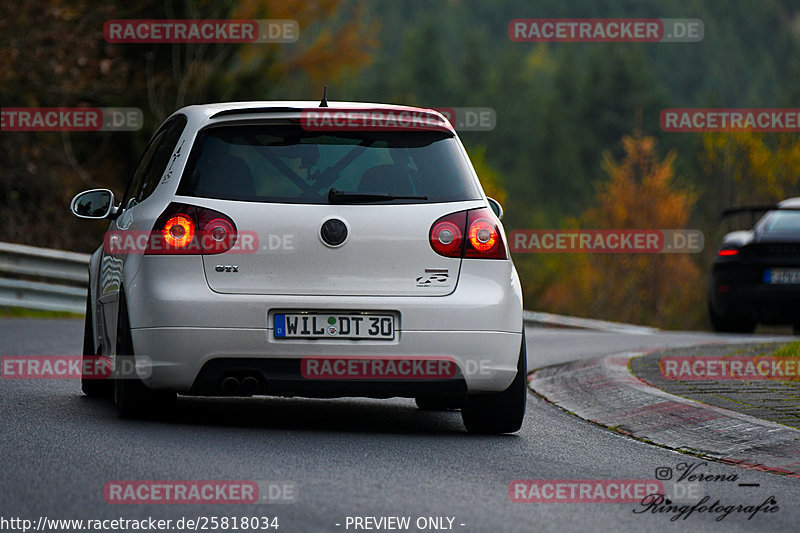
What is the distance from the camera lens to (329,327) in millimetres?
6766

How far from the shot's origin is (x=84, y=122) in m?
24.0

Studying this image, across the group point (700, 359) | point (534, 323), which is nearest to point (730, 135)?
point (534, 323)

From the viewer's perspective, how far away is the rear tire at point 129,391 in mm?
7004

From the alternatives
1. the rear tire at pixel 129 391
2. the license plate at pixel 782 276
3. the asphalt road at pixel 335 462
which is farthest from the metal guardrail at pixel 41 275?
the rear tire at pixel 129 391

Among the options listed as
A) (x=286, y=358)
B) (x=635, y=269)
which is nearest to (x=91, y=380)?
(x=286, y=358)

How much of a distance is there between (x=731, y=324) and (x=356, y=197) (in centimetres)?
1130

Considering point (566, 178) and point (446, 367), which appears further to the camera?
point (566, 178)

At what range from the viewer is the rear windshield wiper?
6941 millimetres

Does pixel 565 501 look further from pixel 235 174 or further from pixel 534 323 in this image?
pixel 534 323

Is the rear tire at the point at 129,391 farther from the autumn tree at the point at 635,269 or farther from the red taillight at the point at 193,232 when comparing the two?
the autumn tree at the point at 635,269

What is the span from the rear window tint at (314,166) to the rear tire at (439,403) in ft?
3.72

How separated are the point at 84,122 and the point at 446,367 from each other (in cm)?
1827

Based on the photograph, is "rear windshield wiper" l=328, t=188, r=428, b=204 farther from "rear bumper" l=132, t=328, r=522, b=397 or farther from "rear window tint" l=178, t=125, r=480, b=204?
"rear bumper" l=132, t=328, r=522, b=397

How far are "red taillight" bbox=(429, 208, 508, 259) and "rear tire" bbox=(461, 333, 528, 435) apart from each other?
0.53 metres
